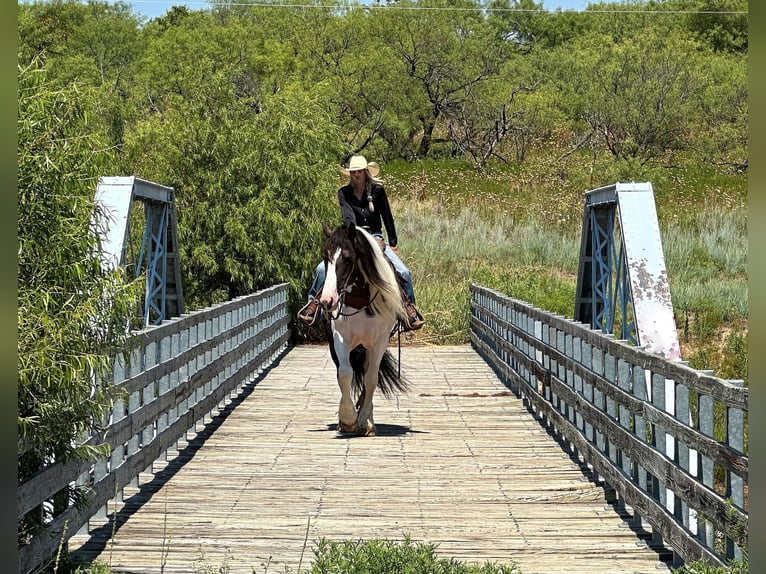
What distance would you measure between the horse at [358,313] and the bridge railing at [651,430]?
1686mm

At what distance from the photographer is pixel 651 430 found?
7.37 metres

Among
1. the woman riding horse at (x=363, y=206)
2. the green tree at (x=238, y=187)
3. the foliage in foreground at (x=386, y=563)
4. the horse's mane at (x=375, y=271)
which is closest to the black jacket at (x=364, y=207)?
the woman riding horse at (x=363, y=206)

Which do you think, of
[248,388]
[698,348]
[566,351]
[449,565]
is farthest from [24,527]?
[698,348]

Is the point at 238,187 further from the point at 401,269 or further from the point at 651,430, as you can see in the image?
the point at 651,430

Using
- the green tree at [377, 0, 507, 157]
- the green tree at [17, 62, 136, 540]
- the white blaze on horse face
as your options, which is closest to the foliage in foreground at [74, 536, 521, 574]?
the green tree at [17, 62, 136, 540]

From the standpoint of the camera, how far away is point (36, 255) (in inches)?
222

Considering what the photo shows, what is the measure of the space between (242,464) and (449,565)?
16.1ft

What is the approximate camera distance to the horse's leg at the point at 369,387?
38.4ft

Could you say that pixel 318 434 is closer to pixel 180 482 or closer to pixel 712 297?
pixel 180 482

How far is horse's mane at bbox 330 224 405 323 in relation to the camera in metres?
10.9

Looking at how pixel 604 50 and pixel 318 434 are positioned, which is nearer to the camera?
pixel 318 434

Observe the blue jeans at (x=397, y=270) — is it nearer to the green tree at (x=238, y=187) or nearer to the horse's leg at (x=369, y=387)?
the horse's leg at (x=369, y=387)

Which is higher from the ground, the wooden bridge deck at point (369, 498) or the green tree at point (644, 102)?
the green tree at point (644, 102)

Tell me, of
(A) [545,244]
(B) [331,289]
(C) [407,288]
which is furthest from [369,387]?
(A) [545,244]
